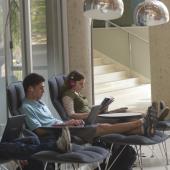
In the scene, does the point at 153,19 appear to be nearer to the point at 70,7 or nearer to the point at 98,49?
the point at 70,7

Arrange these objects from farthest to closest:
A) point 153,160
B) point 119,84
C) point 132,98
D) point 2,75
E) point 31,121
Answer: point 119,84
point 132,98
point 2,75
point 153,160
point 31,121

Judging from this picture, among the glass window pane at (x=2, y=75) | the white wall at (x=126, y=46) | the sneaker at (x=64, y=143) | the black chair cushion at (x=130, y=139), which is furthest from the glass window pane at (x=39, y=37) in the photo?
the white wall at (x=126, y=46)

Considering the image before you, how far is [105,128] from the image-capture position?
5.14 metres

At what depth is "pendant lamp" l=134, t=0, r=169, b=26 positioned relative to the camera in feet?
15.3

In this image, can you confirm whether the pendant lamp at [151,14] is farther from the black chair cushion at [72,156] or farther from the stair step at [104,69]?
the stair step at [104,69]

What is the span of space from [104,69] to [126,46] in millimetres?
A: 868

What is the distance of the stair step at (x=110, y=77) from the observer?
→ 12.0m

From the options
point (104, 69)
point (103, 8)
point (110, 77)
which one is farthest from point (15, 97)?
point (104, 69)

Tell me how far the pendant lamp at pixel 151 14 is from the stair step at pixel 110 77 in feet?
23.3

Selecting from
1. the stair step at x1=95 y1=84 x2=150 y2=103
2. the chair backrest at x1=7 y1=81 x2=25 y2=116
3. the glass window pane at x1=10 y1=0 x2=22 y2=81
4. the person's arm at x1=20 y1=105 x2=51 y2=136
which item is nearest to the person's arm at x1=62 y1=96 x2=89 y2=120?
the chair backrest at x1=7 y1=81 x2=25 y2=116

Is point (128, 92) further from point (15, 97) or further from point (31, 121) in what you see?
point (31, 121)

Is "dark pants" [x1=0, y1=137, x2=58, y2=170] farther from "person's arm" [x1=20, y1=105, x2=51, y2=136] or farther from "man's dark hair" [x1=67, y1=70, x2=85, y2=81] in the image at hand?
"man's dark hair" [x1=67, y1=70, x2=85, y2=81]

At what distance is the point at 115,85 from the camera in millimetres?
12227

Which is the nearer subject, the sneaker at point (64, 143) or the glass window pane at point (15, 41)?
the sneaker at point (64, 143)
